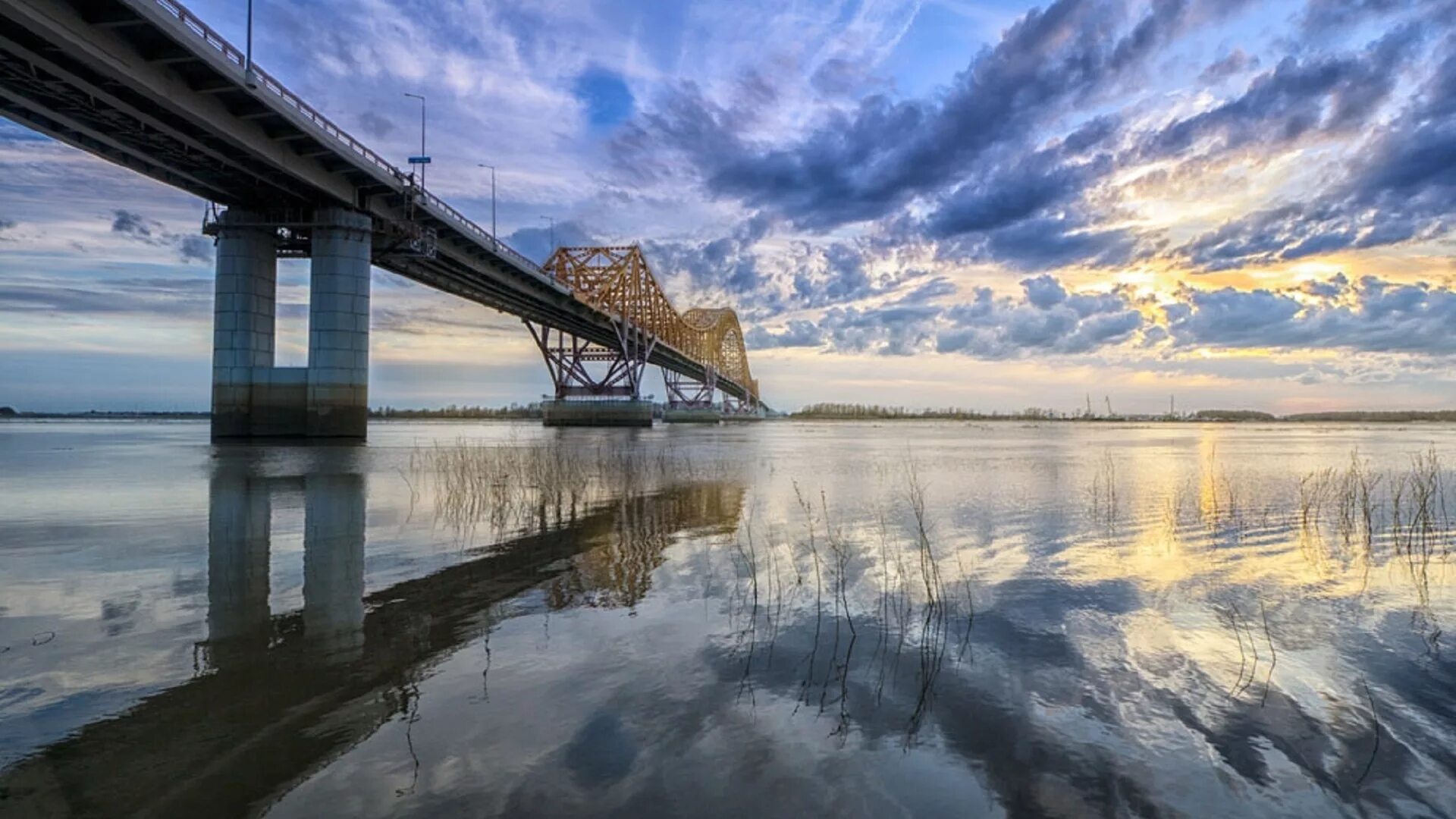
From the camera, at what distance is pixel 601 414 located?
85875mm

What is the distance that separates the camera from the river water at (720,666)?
12.7ft

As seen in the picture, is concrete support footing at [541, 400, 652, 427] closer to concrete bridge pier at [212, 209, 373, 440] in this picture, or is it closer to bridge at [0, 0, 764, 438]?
bridge at [0, 0, 764, 438]

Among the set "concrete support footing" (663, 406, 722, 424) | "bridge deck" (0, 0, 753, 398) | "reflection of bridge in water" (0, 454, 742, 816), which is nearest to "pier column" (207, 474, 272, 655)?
"reflection of bridge in water" (0, 454, 742, 816)

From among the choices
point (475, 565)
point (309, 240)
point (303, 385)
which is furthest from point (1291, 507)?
point (309, 240)

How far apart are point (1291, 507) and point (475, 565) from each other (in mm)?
16306

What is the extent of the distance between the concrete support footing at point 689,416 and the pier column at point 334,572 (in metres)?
105

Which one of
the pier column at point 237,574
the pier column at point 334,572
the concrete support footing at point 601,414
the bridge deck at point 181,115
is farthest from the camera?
the concrete support footing at point 601,414

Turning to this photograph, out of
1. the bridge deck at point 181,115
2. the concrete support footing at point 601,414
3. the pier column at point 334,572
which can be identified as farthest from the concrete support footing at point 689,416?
the pier column at point 334,572

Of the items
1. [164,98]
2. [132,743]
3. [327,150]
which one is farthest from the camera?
[327,150]

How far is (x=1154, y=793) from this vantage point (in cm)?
388

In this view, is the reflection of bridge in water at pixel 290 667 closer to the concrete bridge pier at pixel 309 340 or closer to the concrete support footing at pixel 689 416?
the concrete bridge pier at pixel 309 340

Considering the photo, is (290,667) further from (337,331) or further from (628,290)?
(628,290)

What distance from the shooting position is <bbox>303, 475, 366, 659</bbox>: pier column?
252 inches

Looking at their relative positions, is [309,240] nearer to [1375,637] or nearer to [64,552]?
[64,552]
